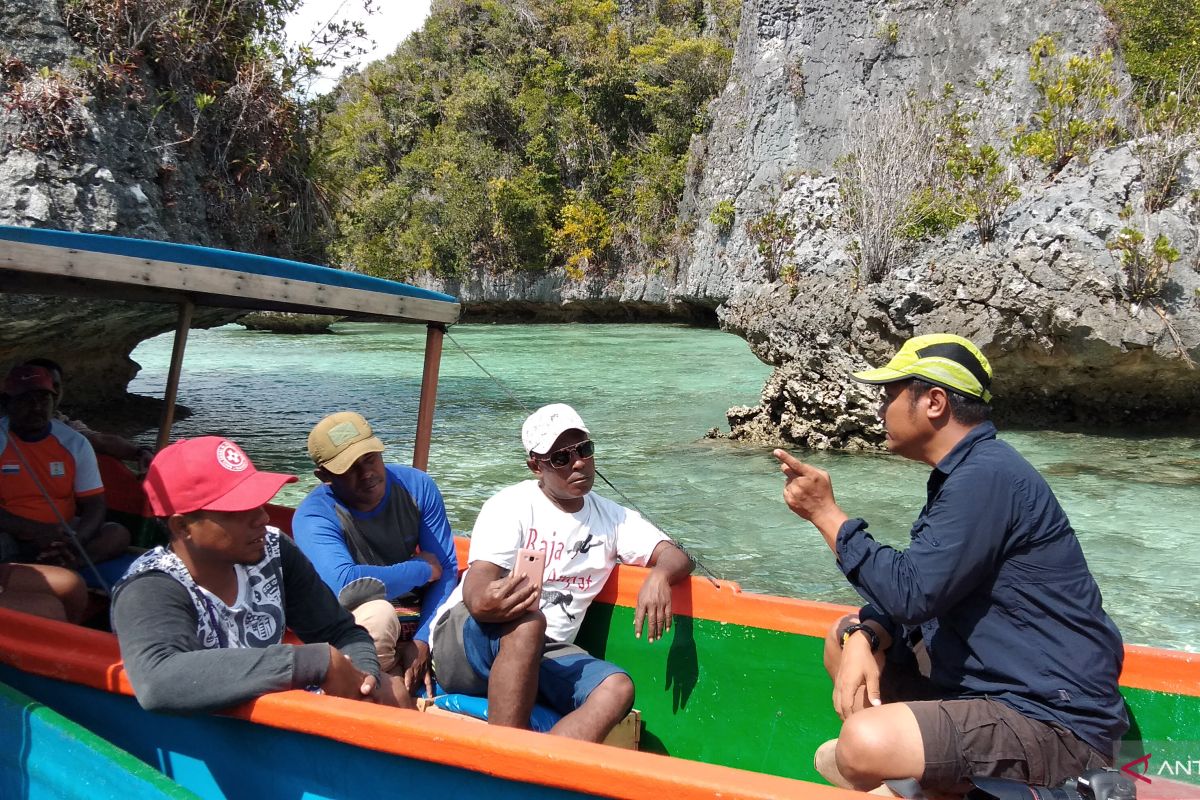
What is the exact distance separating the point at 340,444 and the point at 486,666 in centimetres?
107

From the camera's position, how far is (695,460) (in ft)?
30.9

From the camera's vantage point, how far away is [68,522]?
416 centimetres

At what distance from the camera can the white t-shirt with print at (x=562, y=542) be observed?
9.53 feet

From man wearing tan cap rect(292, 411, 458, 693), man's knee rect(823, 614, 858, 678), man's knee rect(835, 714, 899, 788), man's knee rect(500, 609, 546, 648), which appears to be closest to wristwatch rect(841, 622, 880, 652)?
man's knee rect(823, 614, 858, 678)

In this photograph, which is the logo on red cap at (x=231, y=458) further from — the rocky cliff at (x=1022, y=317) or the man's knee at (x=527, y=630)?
the rocky cliff at (x=1022, y=317)

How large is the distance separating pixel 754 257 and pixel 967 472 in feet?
64.9

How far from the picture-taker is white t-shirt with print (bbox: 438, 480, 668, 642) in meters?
2.91

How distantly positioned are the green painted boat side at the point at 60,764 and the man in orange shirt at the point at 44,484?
1624mm

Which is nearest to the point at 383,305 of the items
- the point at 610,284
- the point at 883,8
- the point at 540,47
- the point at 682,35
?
the point at 883,8

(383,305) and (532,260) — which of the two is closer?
(383,305)

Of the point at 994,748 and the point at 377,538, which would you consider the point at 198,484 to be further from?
the point at 994,748

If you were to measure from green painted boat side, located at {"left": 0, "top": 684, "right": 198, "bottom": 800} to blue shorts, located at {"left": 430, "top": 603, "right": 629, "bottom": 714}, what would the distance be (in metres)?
0.90

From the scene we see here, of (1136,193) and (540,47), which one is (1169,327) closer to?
(1136,193)

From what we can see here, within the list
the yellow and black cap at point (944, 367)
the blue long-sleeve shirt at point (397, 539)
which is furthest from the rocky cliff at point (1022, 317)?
the yellow and black cap at point (944, 367)
